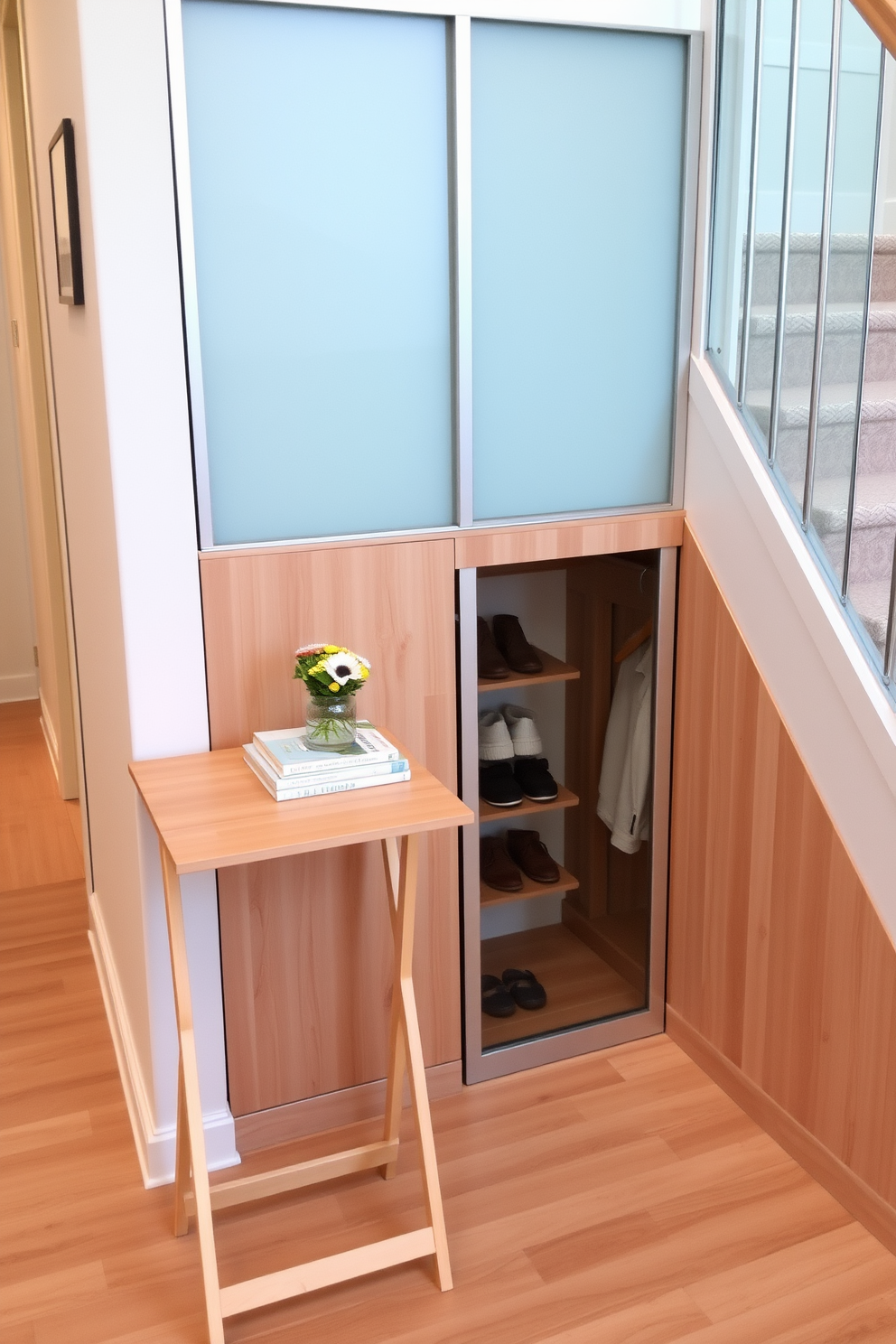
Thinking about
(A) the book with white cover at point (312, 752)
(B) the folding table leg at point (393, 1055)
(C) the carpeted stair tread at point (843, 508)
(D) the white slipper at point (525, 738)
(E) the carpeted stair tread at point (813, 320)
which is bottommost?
(B) the folding table leg at point (393, 1055)

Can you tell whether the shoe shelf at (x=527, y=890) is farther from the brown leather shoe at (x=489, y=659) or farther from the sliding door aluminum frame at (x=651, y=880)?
the brown leather shoe at (x=489, y=659)

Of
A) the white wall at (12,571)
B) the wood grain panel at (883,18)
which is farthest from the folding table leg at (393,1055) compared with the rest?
the white wall at (12,571)

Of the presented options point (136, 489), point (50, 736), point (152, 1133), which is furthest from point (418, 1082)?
point (50, 736)

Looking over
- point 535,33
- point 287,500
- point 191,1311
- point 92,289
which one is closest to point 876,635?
point 287,500

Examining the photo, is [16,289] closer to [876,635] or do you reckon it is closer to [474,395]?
[474,395]

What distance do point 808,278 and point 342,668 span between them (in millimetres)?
1073

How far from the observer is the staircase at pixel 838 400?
2039mm

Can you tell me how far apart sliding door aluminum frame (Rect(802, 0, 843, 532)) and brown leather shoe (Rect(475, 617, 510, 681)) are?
71cm

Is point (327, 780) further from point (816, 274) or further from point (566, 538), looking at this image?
point (816, 274)

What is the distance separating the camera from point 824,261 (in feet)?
6.70

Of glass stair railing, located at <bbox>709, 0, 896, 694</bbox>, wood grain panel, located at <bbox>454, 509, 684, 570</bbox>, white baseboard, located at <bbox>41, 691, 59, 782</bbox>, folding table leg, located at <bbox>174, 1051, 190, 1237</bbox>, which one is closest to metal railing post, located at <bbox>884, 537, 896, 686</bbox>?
glass stair railing, located at <bbox>709, 0, 896, 694</bbox>

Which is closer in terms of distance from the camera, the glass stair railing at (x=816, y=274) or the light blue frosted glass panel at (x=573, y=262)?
the glass stair railing at (x=816, y=274)

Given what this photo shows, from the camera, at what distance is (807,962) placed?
7.09 ft

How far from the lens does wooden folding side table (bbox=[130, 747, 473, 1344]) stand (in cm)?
172
